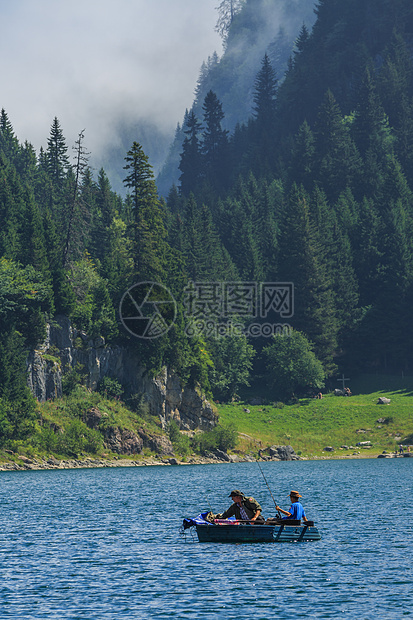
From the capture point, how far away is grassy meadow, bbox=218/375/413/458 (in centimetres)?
10338

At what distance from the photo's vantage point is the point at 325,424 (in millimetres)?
108500

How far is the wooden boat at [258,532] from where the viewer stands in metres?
35.8

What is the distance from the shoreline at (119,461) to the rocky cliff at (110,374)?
6.92 m

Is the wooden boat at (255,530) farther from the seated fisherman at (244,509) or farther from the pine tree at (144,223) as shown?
the pine tree at (144,223)

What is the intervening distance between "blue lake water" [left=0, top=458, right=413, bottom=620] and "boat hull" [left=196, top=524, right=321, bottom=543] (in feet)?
1.52

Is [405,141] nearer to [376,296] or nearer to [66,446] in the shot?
[376,296]

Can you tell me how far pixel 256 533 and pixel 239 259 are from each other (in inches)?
4354

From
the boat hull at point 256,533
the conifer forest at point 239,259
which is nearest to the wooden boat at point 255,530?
the boat hull at point 256,533

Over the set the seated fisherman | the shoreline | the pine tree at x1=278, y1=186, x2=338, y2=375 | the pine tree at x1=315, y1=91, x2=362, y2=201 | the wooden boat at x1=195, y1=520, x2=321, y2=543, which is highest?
the pine tree at x1=315, y1=91, x2=362, y2=201

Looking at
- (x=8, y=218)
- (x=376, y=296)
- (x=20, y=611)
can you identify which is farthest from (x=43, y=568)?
(x=376, y=296)

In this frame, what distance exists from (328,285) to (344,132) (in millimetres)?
55877

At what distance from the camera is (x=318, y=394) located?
12012 cm

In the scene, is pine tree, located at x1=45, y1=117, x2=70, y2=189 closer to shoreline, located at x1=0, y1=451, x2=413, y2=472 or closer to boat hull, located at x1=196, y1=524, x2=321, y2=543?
shoreline, located at x1=0, y1=451, x2=413, y2=472

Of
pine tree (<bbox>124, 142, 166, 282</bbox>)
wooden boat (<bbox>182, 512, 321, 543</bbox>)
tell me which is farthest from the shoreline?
wooden boat (<bbox>182, 512, 321, 543</bbox>)
